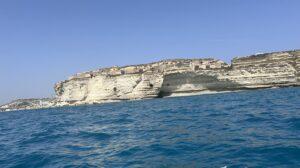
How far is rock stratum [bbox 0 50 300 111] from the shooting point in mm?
62219

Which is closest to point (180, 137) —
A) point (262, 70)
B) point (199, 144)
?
point (199, 144)

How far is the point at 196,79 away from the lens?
67.0m

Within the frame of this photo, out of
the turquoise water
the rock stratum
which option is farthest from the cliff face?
the turquoise water

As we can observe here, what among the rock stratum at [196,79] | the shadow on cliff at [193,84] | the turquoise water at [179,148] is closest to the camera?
the turquoise water at [179,148]

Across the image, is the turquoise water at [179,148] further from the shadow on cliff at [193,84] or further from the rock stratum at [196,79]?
the shadow on cliff at [193,84]

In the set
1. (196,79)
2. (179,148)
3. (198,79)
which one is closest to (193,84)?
(196,79)

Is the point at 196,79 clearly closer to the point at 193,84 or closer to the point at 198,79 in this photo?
the point at 198,79

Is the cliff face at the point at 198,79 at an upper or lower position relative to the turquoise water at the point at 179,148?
upper

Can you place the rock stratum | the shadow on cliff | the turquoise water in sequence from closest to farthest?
the turquoise water → the rock stratum → the shadow on cliff

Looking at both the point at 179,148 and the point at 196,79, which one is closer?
the point at 179,148

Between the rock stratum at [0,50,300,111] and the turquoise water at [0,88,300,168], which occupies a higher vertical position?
the rock stratum at [0,50,300,111]

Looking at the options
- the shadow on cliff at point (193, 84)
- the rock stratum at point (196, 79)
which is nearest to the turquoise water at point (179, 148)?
the rock stratum at point (196, 79)

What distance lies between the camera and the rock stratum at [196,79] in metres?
62.2

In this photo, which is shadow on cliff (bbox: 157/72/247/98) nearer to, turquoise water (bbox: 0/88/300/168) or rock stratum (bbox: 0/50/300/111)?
rock stratum (bbox: 0/50/300/111)
